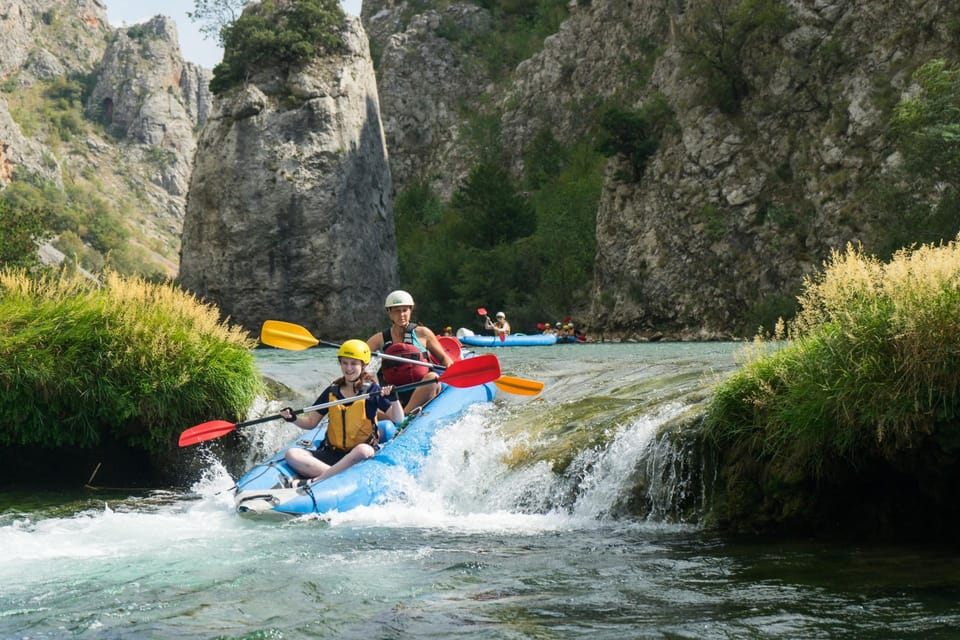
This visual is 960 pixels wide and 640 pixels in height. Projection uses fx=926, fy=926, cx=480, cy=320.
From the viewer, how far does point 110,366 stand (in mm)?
8031

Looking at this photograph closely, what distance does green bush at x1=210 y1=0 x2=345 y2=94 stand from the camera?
107 feet

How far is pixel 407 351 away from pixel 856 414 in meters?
4.37

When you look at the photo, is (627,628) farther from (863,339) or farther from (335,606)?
(863,339)

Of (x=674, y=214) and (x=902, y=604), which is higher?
(x=674, y=214)

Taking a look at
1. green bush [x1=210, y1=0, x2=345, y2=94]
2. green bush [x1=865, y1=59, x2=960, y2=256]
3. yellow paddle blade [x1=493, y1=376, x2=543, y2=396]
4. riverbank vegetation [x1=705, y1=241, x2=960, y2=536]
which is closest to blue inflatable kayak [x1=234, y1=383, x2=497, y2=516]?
yellow paddle blade [x1=493, y1=376, x2=543, y2=396]

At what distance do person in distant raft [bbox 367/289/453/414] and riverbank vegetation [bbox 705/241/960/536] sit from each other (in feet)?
9.84

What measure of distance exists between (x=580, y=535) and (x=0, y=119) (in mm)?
74349

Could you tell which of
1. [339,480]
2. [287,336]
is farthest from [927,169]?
[339,480]

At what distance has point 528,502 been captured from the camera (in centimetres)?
655

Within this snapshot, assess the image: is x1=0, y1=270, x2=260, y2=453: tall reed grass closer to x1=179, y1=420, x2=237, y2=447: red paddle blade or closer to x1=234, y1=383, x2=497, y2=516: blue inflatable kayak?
x1=179, y1=420, x2=237, y2=447: red paddle blade

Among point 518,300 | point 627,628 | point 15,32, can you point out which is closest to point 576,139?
point 518,300

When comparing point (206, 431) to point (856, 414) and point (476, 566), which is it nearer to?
point (476, 566)

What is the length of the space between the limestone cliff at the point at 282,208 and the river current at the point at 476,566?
82.8ft

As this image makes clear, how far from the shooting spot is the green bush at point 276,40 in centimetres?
3269
